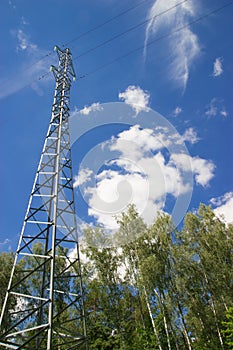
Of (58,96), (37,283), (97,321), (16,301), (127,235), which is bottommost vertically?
(97,321)

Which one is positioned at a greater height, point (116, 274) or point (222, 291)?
point (116, 274)

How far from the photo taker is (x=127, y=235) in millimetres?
18719

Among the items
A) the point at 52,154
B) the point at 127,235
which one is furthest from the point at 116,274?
the point at 52,154

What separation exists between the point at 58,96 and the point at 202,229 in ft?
47.6

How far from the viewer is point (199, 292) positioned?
1712 centimetres

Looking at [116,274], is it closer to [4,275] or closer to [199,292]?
[199,292]

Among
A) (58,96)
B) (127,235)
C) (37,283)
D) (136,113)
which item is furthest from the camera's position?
(127,235)

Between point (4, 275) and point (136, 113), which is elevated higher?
point (136, 113)

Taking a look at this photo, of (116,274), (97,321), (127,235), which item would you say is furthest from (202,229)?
(97,321)

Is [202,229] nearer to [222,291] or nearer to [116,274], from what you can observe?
[222,291]

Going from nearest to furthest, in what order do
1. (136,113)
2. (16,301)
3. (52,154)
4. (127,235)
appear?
(52,154) < (136,113) < (16,301) < (127,235)

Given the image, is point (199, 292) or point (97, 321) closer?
point (199, 292)

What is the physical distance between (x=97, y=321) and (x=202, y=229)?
33.1 ft

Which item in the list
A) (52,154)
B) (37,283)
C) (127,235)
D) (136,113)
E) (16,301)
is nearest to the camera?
(52,154)
